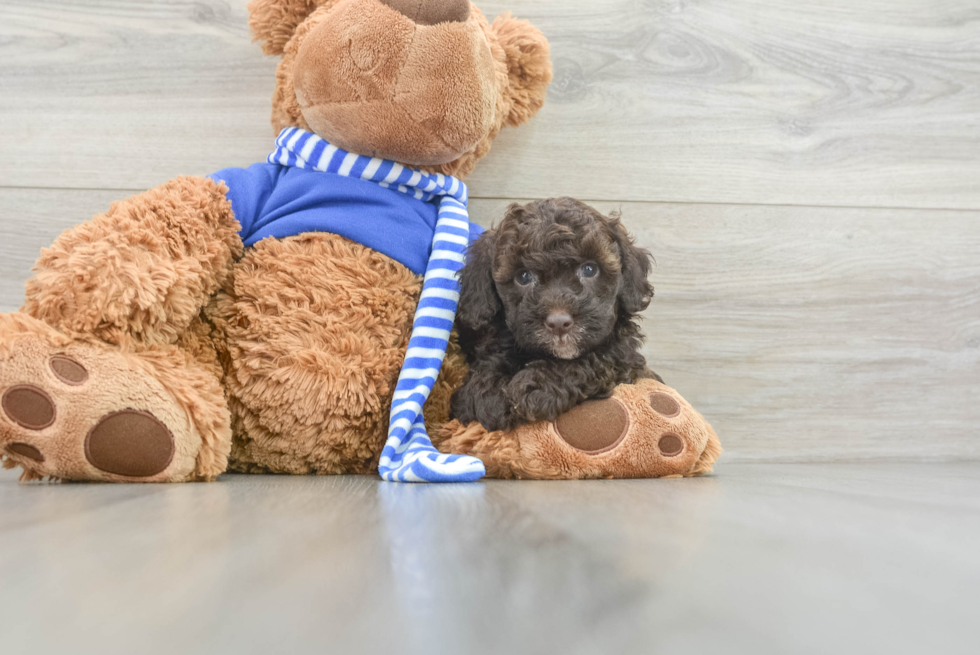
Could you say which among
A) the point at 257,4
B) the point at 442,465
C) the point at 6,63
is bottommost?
the point at 442,465

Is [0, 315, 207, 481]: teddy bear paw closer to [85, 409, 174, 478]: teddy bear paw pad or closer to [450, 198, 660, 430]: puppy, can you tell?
[85, 409, 174, 478]: teddy bear paw pad

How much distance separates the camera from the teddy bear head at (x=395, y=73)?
101 cm

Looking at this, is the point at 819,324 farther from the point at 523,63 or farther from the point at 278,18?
the point at 278,18

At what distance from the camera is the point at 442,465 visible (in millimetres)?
907

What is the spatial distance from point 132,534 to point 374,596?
0.24m

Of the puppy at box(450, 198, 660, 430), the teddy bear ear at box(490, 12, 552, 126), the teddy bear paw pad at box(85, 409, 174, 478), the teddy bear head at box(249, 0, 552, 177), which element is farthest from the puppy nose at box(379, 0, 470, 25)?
the teddy bear paw pad at box(85, 409, 174, 478)

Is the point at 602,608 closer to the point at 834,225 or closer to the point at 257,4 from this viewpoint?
the point at 257,4

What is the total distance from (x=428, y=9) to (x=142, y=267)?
0.55 meters

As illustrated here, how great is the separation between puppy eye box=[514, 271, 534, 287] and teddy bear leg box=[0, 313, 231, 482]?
469mm

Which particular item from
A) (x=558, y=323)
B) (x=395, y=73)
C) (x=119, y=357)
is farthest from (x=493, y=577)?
(x=395, y=73)

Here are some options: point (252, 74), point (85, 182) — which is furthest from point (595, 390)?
point (85, 182)

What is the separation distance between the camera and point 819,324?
147 cm

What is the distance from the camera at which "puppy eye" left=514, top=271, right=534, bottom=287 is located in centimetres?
99

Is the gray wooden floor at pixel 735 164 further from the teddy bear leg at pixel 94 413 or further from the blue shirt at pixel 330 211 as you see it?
the blue shirt at pixel 330 211
